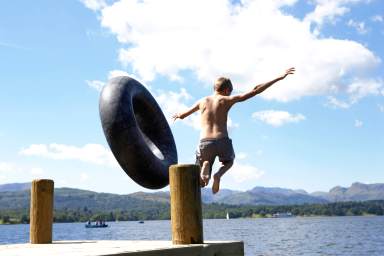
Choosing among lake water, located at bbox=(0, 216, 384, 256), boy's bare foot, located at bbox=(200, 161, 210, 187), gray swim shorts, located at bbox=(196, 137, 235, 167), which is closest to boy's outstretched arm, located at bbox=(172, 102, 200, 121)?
gray swim shorts, located at bbox=(196, 137, 235, 167)

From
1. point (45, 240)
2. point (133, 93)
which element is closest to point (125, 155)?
point (133, 93)

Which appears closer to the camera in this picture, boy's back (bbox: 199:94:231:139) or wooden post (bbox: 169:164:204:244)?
wooden post (bbox: 169:164:204:244)

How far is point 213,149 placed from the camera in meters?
8.62

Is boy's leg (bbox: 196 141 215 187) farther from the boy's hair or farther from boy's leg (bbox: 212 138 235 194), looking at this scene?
the boy's hair

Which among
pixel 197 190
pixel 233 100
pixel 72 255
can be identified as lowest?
pixel 72 255

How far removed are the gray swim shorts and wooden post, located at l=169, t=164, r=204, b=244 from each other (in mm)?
1328

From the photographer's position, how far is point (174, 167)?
7344 mm

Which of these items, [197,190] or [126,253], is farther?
[197,190]

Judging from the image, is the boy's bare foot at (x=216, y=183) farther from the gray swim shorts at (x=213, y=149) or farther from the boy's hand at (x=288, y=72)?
the boy's hand at (x=288, y=72)

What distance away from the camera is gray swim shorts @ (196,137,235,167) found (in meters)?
8.63

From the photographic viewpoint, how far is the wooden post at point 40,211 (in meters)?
9.57

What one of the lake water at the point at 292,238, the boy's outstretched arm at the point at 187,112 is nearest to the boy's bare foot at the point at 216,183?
the boy's outstretched arm at the point at 187,112

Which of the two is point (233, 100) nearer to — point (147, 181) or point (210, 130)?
point (210, 130)

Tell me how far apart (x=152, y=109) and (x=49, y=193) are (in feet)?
9.44
